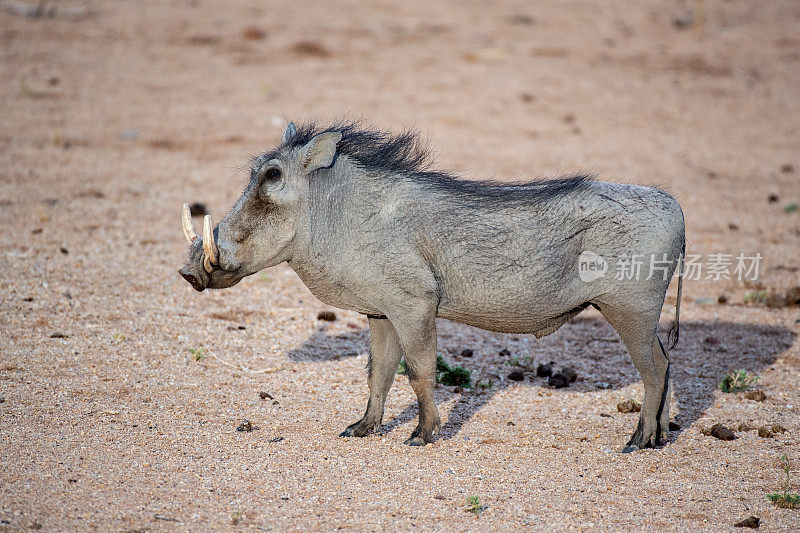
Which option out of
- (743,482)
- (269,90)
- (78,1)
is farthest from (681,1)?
(743,482)

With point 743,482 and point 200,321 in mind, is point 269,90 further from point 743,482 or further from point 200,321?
point 743,482

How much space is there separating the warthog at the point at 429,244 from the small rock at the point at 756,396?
1425 mm

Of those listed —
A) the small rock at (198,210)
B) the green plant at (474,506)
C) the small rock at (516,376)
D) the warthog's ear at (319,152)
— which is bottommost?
the green plant at (474,506)

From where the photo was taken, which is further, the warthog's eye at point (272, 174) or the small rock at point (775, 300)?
the small rock at point (775, 300)

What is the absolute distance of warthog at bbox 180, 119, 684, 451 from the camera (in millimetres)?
4992

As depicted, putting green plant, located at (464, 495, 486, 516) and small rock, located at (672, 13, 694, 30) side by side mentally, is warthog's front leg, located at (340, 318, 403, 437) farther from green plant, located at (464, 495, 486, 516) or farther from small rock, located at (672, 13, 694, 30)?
small rock, located at (672, 13, 694, 30)

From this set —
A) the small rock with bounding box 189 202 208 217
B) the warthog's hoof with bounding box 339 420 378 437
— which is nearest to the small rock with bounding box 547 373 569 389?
the warthog's hoof with bounding box 339 420 378 437

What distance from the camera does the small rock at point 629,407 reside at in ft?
19.5

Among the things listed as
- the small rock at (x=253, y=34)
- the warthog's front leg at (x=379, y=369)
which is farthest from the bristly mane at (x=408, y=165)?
the small rock at (x=253, y=34)

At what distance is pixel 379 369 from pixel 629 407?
187cm

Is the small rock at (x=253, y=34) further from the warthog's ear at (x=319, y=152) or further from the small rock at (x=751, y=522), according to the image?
the small rock at (x=751, y=522)

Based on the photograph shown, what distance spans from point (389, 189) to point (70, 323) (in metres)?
2.98

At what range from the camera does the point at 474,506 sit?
444 cm

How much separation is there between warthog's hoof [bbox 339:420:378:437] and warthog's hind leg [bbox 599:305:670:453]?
1.60 m
